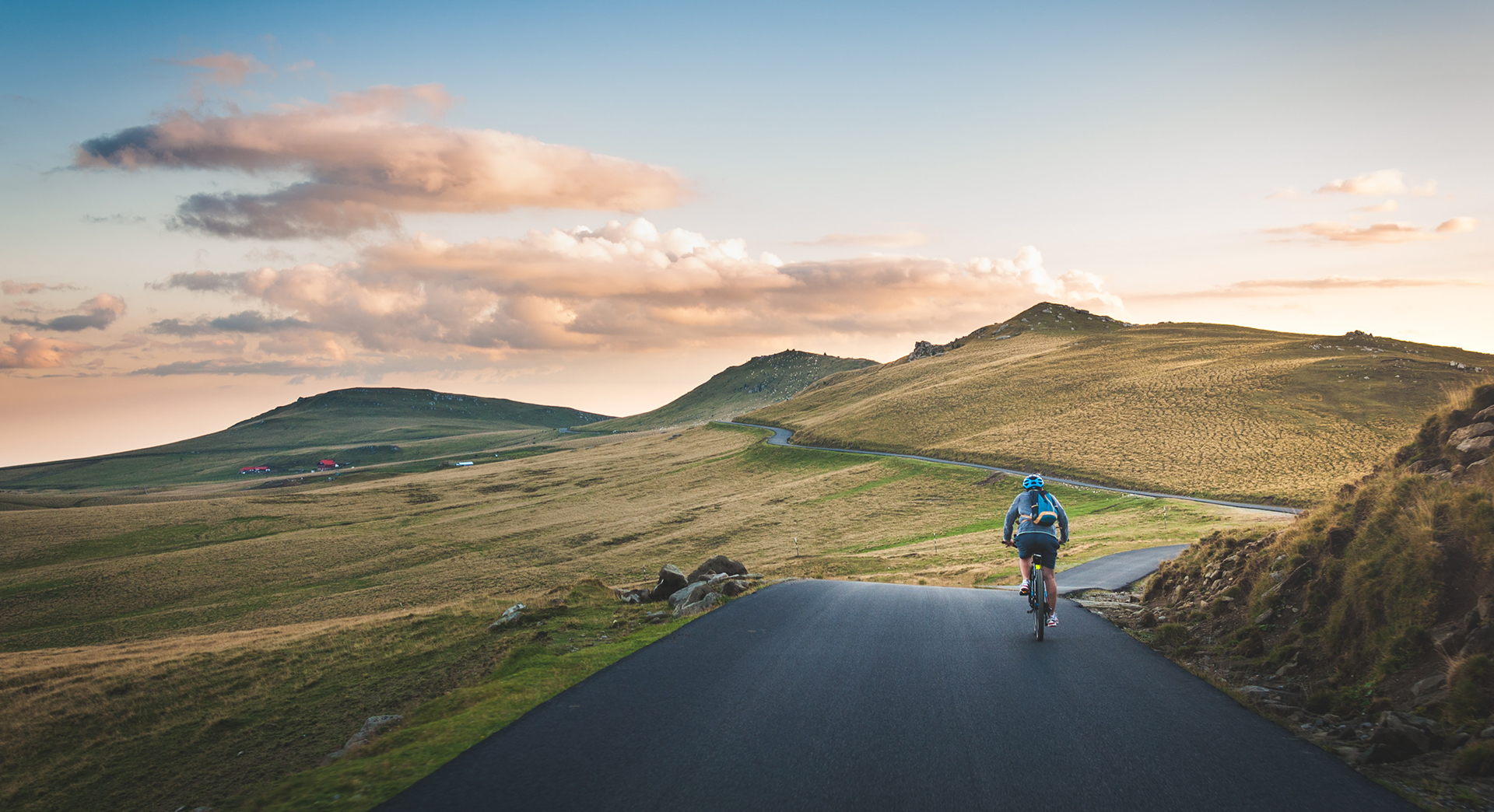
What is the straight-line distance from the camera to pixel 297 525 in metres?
87.4

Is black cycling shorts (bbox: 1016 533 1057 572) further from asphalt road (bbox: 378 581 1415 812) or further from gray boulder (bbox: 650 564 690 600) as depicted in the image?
gray boulder (bbox: 650 564 690 600)

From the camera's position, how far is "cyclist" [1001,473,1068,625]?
1330 centimetres

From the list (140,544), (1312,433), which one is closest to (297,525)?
(140,544)

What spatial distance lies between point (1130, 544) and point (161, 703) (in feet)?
123

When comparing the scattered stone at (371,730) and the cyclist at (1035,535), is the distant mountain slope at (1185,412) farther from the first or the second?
the scattered stone at (371,730)

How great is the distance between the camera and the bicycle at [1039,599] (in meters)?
12.9

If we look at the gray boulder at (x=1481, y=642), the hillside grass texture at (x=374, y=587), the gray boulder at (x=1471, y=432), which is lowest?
the hillside grass texture at (x=374, y=587)

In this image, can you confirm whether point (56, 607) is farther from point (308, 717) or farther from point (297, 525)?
point (308, 717)

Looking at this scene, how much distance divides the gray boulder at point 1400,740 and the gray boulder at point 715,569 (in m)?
16.5

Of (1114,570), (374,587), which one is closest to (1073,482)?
(1114,570)

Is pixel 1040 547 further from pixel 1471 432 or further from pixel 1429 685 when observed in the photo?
pixel 1471 432

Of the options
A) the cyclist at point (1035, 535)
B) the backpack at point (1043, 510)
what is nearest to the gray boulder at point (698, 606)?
the cyclist at point (1035, 535)

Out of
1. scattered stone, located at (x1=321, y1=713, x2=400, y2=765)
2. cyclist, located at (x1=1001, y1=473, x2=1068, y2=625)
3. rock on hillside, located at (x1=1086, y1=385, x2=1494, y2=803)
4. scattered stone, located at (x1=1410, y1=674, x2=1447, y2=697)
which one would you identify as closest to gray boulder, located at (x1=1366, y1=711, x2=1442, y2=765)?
rock on hillside, located at (x1=1086, y1=385, x2=1494, y2=803)

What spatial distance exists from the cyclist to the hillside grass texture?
7447 mm
